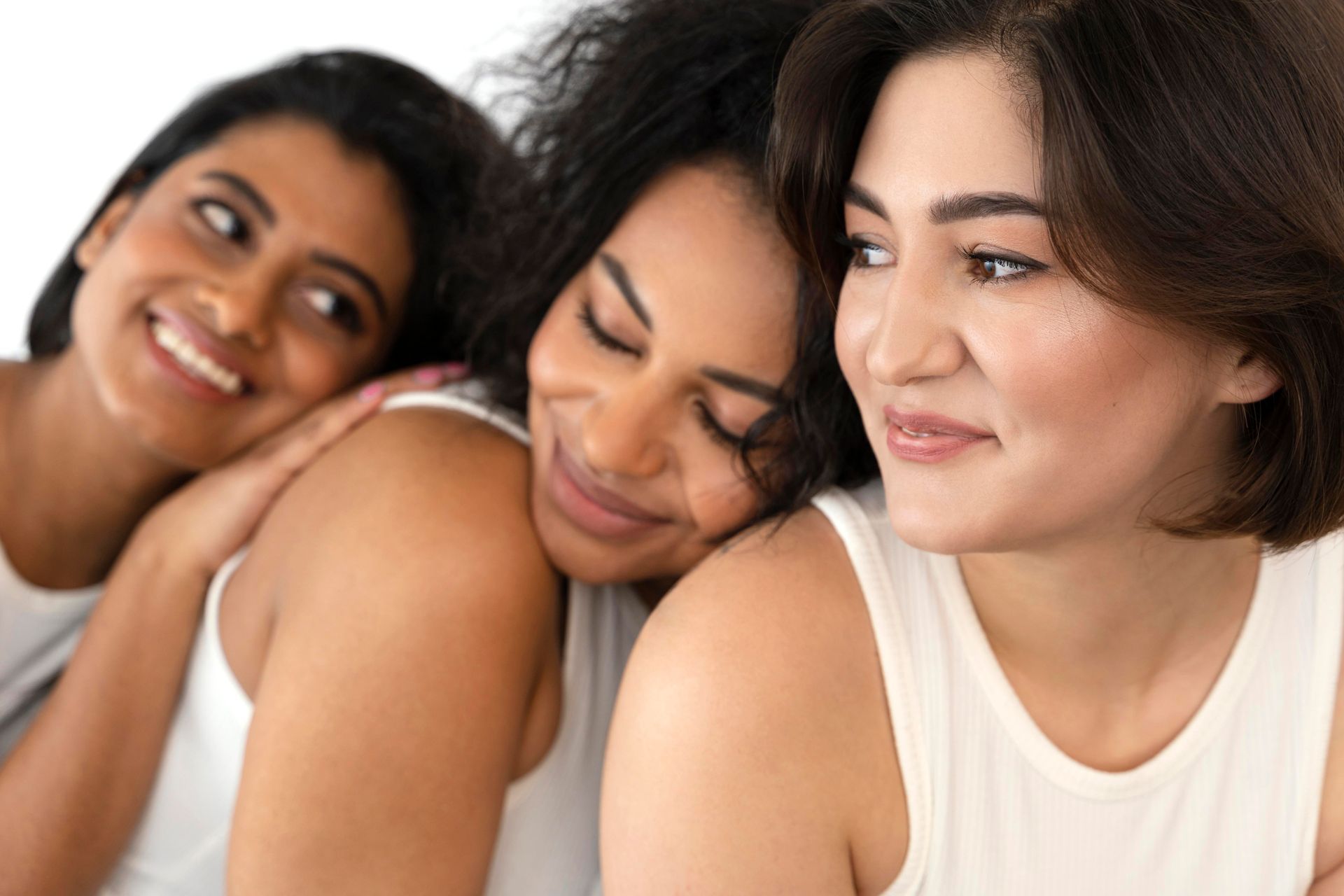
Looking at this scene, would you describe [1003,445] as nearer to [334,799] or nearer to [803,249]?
[803,249]

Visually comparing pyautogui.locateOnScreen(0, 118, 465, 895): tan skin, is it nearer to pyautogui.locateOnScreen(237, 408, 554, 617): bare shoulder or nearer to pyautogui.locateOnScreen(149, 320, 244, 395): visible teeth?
pyautogui.locateOnScreen(149, 320, 244, 395): visible teeth

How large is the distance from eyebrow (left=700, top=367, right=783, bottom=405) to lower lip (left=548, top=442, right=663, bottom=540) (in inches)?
9.3

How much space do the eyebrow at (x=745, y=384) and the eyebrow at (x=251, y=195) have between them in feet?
2.76

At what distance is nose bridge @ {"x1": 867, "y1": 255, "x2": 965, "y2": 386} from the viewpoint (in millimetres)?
1251

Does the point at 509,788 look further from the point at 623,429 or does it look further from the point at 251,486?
the point at 251,486

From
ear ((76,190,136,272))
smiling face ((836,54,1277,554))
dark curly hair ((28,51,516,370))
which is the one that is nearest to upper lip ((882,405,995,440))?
smiling face ((836,54,1277,554))

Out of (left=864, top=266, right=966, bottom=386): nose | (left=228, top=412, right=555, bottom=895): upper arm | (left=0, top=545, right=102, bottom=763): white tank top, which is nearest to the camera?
(left=864, top=266, right=966, bottom=386): nose

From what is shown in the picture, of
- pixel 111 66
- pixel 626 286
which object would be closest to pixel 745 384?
pixel 626 286

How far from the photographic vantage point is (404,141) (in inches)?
85.6

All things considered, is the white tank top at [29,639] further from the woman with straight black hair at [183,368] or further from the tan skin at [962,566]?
the tan skin at [962,566]

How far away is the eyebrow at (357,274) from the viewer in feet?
6.73

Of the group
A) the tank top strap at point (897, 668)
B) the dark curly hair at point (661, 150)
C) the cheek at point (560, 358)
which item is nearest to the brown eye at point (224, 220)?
the dark curly hair at point (661, 150)

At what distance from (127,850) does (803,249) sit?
1332 millimetres

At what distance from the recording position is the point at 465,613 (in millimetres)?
1522
